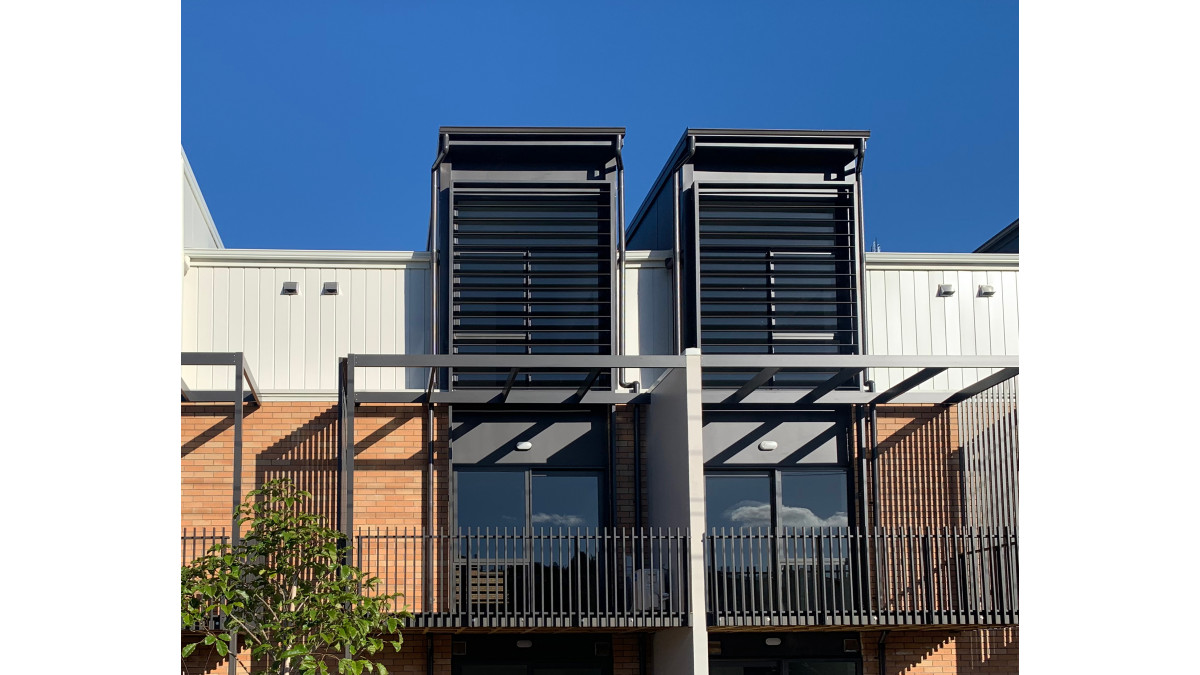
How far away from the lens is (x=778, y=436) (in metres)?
14.6

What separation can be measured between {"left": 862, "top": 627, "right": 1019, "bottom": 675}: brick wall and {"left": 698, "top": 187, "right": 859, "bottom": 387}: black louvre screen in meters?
3.22

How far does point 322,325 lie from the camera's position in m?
14.5

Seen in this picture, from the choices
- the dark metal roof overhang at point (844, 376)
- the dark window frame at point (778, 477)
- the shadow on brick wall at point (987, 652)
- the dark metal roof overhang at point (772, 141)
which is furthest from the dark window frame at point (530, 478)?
the shadow on brick wall at point (987, 652)

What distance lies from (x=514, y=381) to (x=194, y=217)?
15.8 feet

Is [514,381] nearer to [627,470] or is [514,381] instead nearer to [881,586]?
[627,470]

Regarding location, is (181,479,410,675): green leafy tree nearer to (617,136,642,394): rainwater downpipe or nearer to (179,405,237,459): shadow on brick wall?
(179,405,237,459): shadow on brick wall

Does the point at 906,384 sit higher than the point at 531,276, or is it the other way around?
the point at 531,276

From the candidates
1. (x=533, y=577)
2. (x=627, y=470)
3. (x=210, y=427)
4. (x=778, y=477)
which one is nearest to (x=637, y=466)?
(x=627, y=470)

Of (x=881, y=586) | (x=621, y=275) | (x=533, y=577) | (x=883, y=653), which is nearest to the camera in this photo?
(x=533, y=577)

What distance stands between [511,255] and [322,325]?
2.42 meters
